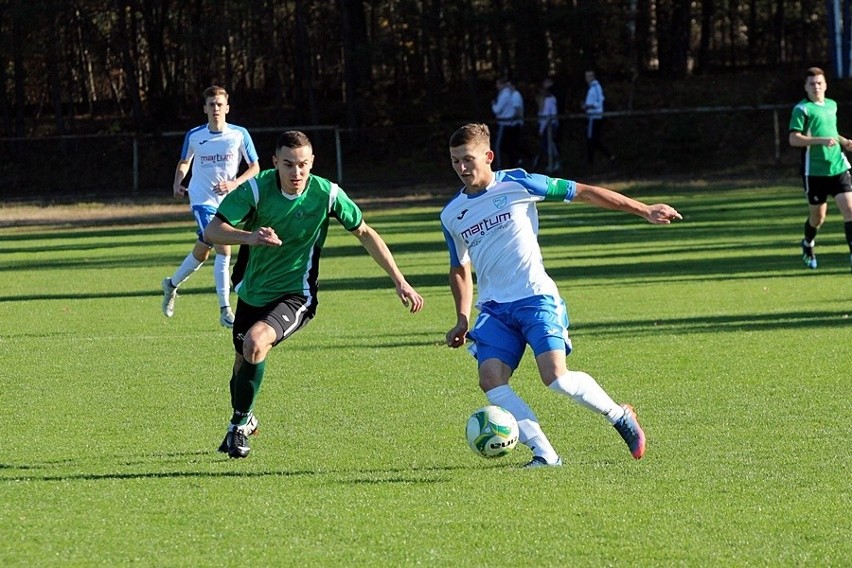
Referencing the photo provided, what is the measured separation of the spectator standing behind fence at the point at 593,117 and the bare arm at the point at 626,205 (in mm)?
28289

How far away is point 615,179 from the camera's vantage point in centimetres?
3541

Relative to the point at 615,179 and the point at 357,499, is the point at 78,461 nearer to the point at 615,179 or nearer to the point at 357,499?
the point at 357,499

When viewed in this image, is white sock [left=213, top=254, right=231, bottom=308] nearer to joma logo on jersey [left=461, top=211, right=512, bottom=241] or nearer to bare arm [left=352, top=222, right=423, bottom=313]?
bare arm [left=352, top=222, right=423, bottom=313]

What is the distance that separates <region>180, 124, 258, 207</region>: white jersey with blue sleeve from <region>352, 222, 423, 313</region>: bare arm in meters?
6.89

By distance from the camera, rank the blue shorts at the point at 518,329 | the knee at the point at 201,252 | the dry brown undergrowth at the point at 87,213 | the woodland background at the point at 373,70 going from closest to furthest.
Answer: the blue shorts at the point at 518,329, the knee at the point at 201,252, the dry brown undergrowth at the point at 87,213, the woodland background at the point at 373,70

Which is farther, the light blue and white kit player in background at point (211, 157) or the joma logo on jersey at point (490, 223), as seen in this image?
the light blue and white kit player in background at point (211, 157)

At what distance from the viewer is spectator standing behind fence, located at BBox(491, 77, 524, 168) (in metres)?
36.5

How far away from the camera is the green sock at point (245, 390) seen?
309 inches

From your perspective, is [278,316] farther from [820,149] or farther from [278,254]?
[820,149]

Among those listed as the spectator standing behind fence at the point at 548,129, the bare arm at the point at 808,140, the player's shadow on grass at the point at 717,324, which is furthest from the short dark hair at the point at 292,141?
the spectator standing behind fence at the point at 548,129

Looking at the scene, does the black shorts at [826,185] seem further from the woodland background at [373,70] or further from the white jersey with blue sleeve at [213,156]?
the woodland background at [373,70]

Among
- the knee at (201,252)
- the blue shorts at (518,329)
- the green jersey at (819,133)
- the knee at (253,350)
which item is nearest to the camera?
the blue shorts at (518,329)

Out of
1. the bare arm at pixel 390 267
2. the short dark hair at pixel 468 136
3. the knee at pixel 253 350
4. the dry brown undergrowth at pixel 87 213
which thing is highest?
the short dark hair at pixel 468 136

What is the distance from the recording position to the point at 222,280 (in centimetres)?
1395
